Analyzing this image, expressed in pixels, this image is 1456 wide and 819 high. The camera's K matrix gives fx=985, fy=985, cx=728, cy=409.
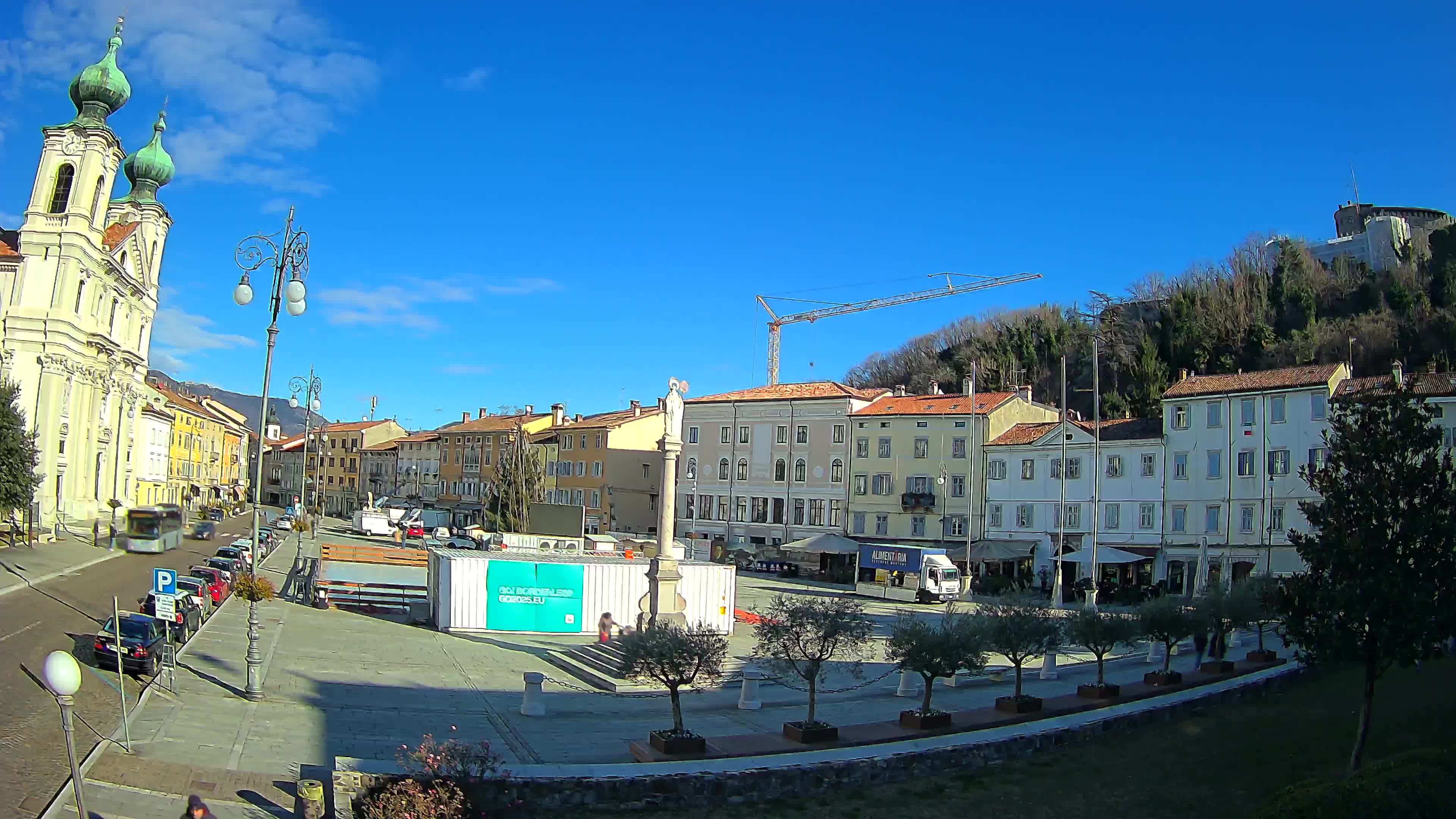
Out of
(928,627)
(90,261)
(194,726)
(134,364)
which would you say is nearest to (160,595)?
(194,726)

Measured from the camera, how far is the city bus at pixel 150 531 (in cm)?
4938

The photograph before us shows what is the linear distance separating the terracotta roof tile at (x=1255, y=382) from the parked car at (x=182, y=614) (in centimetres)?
4560

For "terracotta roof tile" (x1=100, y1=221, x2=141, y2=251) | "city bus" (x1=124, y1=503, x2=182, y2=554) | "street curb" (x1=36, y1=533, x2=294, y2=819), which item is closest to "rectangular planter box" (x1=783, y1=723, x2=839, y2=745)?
"street curb" (x1=36, y1=533, x2=294, y2=819)

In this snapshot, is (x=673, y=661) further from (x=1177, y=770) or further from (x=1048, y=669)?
(x=1048, y=669)

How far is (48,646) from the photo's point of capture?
2194 centimetres

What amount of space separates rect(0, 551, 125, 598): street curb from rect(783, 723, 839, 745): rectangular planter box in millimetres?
26648

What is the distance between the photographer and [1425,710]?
55.3 ft

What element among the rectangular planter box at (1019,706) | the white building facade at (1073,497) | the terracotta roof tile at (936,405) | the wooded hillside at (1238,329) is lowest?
the rectangular planter box at (1019,706)

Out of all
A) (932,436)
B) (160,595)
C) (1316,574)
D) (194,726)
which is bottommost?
(194,726)

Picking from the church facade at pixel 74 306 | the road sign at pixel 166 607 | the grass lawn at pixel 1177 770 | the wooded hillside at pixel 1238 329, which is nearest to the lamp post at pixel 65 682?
the grass lawn at pixel 1177 770

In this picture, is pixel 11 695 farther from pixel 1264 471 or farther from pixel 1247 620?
pixel 1264 471

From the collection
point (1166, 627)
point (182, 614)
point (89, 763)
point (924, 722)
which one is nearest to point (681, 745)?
point (924, 722)

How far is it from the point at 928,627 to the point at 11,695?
1606 cm

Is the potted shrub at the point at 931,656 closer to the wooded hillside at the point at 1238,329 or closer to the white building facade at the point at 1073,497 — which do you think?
the white building facade at the point at 1073,497
